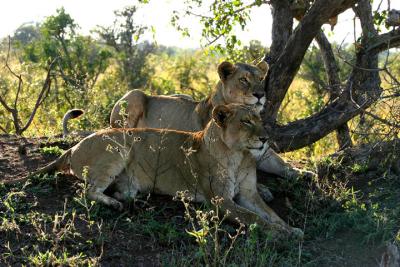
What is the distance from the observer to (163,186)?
5.38 meters

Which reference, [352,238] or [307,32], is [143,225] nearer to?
[352,238]

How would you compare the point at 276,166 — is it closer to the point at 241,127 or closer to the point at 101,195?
the point at 241,127

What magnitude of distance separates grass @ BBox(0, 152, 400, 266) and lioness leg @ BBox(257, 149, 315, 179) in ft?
0.81

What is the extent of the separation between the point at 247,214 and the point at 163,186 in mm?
861

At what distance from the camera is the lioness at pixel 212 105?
6.06m

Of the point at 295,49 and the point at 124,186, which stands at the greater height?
the point at 295,49

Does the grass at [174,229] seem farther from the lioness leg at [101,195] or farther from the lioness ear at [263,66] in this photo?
the lioness ear at [263,66]

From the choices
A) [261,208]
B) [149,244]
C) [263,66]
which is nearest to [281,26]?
[263,66]

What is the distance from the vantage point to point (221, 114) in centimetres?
494

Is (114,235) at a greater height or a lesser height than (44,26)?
lesser

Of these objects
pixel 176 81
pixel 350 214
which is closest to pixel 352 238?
pixel 350 214

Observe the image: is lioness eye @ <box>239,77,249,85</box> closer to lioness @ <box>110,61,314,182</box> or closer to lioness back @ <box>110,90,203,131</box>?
lioness @ <box>110,61,314,182</box>

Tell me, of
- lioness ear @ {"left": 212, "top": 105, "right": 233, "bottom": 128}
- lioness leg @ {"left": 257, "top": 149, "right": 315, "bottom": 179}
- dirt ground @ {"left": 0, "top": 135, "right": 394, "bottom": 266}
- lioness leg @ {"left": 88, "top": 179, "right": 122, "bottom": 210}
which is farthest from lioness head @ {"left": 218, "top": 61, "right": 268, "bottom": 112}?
lioness leg @ {"left": 88, "top": 179, "right": 122, "bottom": 210}

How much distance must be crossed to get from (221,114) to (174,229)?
96 cm
